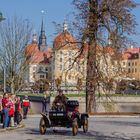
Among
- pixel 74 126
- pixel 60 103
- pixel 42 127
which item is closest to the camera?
pixel 74 126

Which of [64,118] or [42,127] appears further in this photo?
[42,127]

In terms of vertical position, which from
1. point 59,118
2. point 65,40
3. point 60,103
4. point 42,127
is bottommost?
point 42,127

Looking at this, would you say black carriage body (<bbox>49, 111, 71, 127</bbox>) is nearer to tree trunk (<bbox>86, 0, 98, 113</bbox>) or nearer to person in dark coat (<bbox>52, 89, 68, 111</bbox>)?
person in dark coat (<bbox>52, 89, 68, 111</bbox>)

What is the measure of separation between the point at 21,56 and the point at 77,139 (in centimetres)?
4099

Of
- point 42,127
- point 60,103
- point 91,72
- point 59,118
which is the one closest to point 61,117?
point 59,118

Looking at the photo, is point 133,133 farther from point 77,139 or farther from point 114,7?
point 114,7

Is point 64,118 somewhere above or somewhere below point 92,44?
below

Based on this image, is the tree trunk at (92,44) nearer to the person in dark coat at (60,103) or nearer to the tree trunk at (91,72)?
the tree trunk at (91,72)

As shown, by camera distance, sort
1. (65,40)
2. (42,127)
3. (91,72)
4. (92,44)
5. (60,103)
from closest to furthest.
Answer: (60,103), (42,127), (92,44), (91,72), (65,40)

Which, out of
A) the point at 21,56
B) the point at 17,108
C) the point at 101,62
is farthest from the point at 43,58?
the point at 17,108

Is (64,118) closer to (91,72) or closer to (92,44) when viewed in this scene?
(92,44)

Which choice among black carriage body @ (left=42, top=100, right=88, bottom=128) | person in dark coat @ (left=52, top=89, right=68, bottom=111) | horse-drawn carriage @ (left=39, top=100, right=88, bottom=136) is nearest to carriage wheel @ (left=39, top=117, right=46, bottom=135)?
horse-drawn carriage @ (left=39, top=100, right=88, bottom=136)

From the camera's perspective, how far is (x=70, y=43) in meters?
43.4

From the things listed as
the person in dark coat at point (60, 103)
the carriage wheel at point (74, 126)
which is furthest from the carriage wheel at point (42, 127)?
the carriage wheel at point (74, 126)
